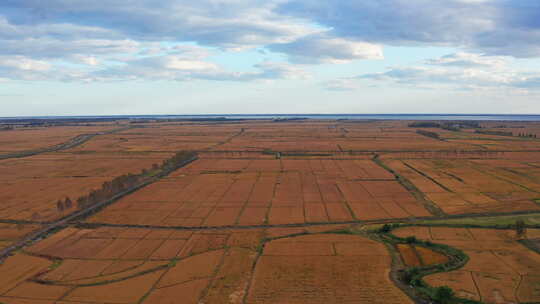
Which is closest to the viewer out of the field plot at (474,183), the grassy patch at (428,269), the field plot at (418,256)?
the grassy patch at (428,269)

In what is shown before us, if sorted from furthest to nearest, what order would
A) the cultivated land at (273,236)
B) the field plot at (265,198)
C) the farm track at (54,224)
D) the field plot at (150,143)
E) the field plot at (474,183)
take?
the field plot at (150,143), the field plot at (474,183), the field plot at (265,198), the farm track at (54,224), the cultivated land at (273,236)

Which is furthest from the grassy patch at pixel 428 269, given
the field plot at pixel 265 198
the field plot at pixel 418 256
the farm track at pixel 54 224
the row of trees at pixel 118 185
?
the row of trees at pixel 118 185

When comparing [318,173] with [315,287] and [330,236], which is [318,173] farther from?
[315,287]

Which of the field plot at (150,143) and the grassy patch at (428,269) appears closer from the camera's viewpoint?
the grassy patch at (428,269)

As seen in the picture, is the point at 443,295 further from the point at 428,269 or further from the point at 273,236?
the point at 273,236

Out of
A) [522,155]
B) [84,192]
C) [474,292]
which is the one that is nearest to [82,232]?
[84,192]

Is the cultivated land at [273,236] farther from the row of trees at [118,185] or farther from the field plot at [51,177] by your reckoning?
the field plot at [51,177]

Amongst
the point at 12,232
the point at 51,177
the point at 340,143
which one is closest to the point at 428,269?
the point at 12,232

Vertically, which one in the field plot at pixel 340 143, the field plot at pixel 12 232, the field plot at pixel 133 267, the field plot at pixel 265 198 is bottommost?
the field plot at pixel 133 267
